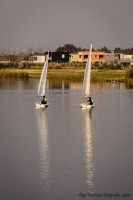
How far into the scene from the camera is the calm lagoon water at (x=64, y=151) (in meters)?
30.4

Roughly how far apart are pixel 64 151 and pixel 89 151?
141 centimetres

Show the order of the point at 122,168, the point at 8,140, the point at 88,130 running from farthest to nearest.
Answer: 1. the point at 88,130
2. the point at 8,140
3. the point at 122,168

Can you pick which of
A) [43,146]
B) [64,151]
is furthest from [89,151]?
[43,146]

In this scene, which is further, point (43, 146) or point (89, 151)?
point (43, 146)

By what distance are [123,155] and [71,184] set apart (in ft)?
24.1

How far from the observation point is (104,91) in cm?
8644

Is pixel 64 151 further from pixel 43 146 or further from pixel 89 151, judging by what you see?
pixel 43 146

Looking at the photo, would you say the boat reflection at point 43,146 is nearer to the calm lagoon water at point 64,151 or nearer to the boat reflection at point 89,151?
the calm lagoon water at point 64,151

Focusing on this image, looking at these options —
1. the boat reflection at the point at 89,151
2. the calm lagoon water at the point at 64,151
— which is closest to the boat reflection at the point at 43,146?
the calm lagoon water at the point at 64,151

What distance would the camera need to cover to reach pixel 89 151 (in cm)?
3875

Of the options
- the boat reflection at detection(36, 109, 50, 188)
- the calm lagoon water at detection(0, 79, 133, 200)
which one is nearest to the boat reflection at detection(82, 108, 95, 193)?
the calm lagoon water at detection(0, 79, 133, 200)

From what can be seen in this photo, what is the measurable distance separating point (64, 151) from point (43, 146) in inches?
86.9

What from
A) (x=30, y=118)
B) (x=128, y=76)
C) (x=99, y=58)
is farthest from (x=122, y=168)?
(x=99, y=58)

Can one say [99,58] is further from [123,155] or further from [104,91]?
[123,155]
